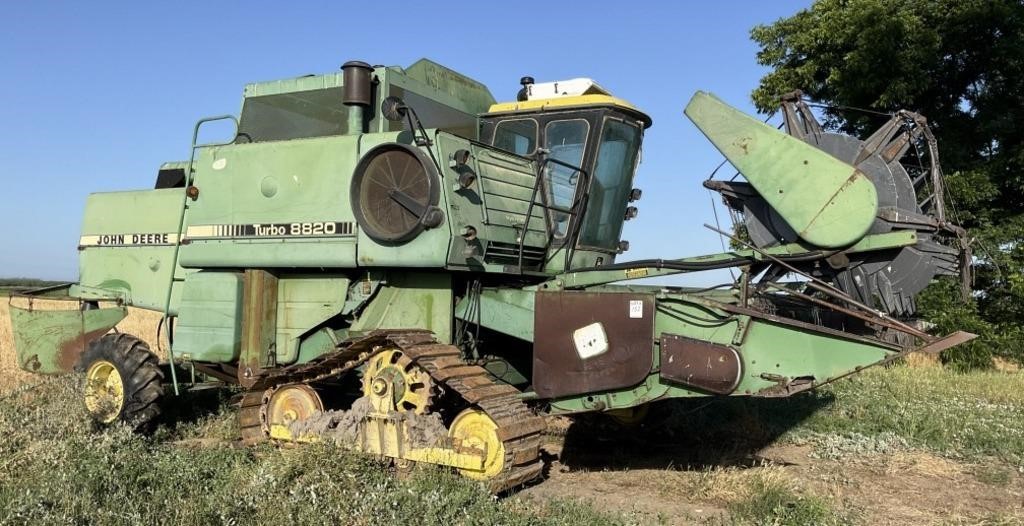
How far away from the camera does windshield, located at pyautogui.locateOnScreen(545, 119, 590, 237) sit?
24.0ft

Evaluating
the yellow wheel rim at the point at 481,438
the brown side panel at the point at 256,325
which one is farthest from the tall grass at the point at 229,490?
the brown side panel at the point at 256,325

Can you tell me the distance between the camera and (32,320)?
30.0 feet

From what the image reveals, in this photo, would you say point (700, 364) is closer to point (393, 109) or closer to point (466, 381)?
point (466, 381)

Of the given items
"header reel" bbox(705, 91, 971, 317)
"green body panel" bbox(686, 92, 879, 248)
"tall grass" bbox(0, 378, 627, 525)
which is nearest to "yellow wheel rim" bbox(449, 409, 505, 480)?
"tall grass" bbox(0, 378, 627, 525)

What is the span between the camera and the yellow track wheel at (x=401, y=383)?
6.22m

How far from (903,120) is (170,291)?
6.67 metres

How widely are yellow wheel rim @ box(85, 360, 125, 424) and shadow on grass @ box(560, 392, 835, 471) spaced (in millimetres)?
4418

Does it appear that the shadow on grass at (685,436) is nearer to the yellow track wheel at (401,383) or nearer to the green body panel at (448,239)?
the green body panel at (448,239)

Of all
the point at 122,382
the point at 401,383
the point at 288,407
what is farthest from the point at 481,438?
the point at 122,382

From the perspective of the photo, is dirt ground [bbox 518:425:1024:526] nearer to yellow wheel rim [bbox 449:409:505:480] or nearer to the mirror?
yellow wheel rim [bbox 449:409:505:480]

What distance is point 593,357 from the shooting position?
6.20m

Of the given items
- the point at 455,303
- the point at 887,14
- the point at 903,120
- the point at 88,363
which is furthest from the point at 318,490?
the point at 887,14

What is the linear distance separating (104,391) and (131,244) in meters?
Answer: 1.71

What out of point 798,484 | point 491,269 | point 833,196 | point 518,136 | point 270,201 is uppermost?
point 518,136
